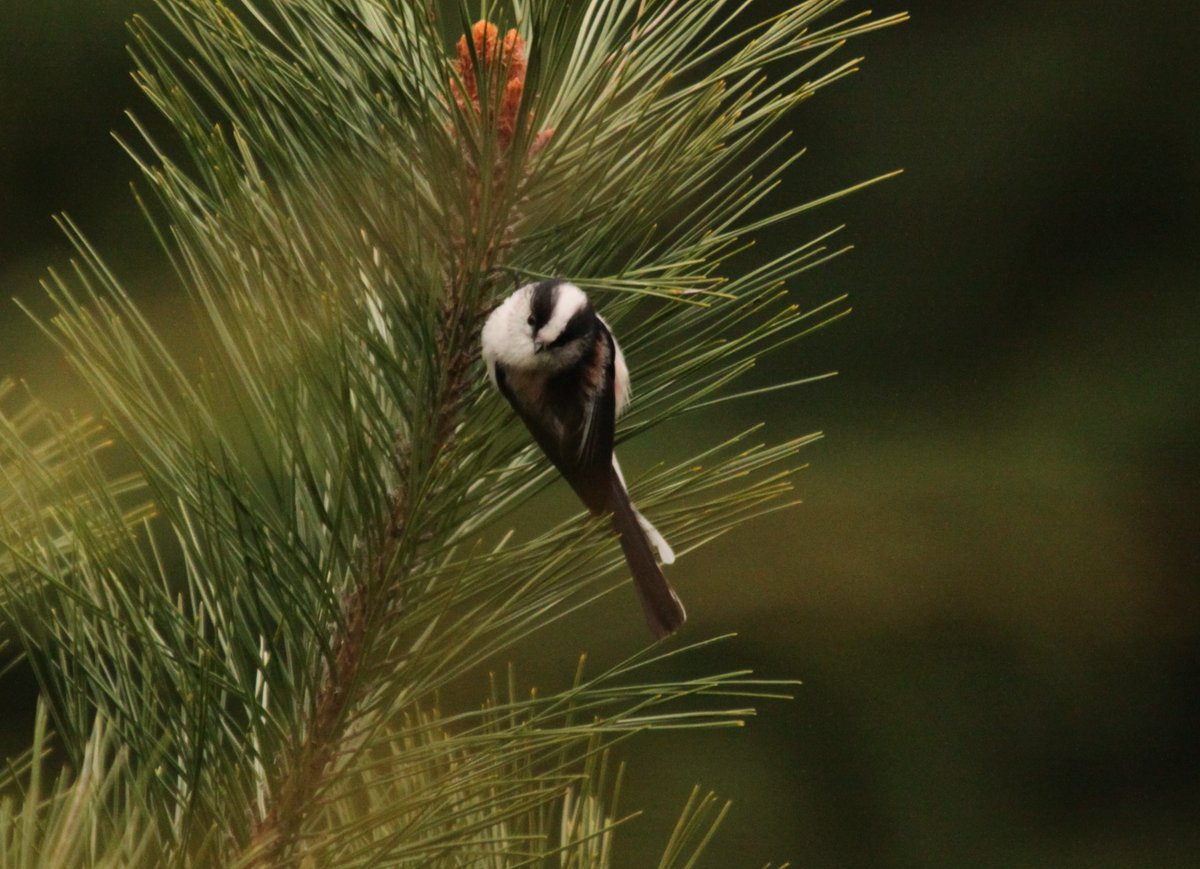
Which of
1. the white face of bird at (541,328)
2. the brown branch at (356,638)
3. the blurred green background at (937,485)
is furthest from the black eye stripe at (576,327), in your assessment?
the blurred green background at (937,485)

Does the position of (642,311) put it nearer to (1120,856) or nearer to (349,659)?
(1120,856)

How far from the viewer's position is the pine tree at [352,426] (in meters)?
0.58

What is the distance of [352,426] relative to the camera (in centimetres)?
60

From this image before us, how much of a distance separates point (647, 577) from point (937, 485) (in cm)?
161

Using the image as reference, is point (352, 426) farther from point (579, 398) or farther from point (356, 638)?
point (579, 398)

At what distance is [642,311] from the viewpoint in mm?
2486

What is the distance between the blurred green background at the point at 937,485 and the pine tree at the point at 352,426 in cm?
144

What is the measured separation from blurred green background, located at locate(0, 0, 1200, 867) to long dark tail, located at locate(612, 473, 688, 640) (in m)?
1.32

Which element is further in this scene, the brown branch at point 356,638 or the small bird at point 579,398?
the small bird at point 579,398

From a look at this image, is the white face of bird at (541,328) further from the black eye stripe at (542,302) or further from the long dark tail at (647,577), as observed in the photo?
the long dark tail at (647,577)

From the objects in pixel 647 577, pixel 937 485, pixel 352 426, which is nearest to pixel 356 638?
pixel 352 426

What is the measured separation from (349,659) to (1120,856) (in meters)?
2.24

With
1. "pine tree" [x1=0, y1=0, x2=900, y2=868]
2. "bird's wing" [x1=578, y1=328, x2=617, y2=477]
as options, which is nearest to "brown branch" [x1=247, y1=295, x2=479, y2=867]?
"pine tree" [x1=0, y1=0, x2=900, y2=868]

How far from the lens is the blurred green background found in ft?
Answer: 7.41
